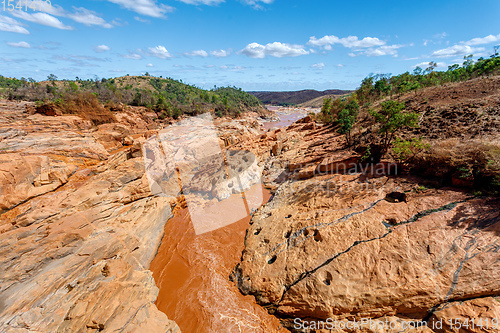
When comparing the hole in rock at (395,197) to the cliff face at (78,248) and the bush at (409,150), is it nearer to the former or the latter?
the bush at (409,150)

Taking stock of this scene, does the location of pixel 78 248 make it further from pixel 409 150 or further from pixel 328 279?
pixel 409 150

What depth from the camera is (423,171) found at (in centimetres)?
838

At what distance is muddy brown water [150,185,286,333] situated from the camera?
649 centimetres

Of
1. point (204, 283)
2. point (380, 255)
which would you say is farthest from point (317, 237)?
point (204, 283)

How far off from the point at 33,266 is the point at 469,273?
1277cm

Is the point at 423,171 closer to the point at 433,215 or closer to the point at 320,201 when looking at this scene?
the point at 433,215

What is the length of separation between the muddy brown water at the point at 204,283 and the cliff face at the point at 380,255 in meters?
0.56

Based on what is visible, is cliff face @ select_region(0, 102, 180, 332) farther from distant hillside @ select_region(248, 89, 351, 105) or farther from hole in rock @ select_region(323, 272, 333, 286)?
distant hillside @ select_region(248, 89, 351, 105)

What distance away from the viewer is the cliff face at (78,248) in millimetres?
5309

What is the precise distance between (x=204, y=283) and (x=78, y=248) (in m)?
4.89

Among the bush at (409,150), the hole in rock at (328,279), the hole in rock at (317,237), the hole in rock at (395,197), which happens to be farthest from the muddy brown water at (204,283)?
the bush at (409,150)

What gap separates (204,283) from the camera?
793cm

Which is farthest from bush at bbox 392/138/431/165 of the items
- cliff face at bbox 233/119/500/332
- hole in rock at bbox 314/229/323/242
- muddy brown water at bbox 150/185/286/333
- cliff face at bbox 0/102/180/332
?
cliff face at bbox 0/102/180/332

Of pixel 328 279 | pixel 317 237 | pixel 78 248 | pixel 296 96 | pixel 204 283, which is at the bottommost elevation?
pixel 204 283
